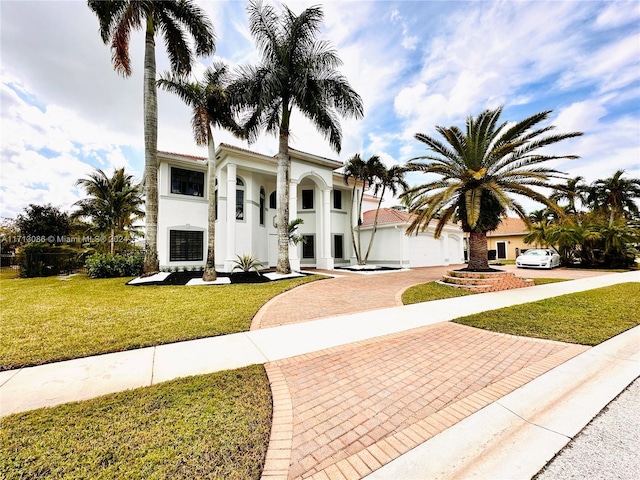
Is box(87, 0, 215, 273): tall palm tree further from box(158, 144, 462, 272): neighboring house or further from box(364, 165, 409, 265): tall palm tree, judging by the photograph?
box(364, 165, 409, 265): tall palm tree

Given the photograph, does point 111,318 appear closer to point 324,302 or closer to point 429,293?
point 324,302

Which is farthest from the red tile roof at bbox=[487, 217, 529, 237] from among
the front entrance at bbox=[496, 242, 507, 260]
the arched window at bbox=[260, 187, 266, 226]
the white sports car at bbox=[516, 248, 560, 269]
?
the arched window at bbox=[260, 187, 266, 226]

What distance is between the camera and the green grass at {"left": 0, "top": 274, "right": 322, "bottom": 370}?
4.52m

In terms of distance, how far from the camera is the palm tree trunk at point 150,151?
12.8 m

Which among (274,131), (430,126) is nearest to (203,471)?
(430,126)

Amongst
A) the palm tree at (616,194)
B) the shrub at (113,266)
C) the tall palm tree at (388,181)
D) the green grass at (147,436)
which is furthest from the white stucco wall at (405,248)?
the green grass at (147,436)

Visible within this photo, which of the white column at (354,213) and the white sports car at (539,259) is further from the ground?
the white column at (354,213)

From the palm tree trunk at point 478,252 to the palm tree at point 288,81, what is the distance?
8585 mm

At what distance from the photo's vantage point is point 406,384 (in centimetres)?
337

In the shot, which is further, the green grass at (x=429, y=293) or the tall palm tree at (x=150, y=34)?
the tall palm tree at (x=150, y=34)

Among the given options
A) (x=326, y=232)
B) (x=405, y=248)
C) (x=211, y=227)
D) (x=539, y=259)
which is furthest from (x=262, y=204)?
(x=539, y=259)

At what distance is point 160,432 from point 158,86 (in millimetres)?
15413

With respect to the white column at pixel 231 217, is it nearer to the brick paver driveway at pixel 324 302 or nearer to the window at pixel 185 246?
the window at pixel 185 246

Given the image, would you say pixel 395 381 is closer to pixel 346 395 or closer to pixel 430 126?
pixel 346 395
